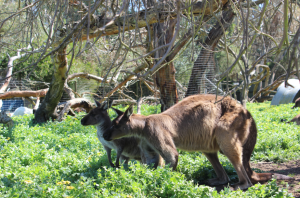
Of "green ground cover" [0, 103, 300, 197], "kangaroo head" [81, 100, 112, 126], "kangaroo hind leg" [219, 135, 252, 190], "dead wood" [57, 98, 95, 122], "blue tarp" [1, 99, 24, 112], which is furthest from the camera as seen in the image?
"blue tarp" [1, 99, 24, 112]

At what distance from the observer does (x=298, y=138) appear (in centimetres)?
639

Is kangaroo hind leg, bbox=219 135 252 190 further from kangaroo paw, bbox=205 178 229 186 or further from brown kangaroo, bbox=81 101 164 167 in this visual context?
brown kangaroo, bbox=81 101 164 167

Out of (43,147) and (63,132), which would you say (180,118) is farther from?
(63,132)

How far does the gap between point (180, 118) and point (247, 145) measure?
1.10 metres

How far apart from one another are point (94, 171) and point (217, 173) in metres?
1.97

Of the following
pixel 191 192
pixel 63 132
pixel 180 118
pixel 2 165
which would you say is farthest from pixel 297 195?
pixel 63 132

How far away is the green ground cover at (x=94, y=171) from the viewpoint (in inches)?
128

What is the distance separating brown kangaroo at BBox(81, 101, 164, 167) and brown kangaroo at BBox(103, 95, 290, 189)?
203mm

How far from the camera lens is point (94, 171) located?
13.9 feet

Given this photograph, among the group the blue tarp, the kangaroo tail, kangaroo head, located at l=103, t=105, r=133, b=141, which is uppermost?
kangaroo head, located at l=103, t=105, r=133, b=141

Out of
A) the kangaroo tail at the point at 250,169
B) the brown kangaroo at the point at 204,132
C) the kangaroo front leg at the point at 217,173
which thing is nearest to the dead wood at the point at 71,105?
the brown kangaroo at the point at 204,132

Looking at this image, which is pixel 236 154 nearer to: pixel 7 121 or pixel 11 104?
pixel 7 121

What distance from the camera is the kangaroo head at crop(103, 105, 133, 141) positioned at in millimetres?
4520

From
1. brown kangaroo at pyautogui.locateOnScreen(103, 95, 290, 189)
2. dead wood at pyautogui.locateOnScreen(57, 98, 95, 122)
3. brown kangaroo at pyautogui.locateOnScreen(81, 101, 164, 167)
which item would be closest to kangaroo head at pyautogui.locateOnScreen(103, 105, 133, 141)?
brown kangaroo at pyautogui.locateOnScreen(103, 95, 290, 189)
